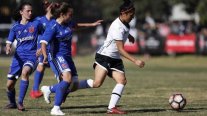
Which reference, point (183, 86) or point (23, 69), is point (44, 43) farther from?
point (183, 86)

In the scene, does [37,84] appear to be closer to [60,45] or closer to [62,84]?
[60,45]

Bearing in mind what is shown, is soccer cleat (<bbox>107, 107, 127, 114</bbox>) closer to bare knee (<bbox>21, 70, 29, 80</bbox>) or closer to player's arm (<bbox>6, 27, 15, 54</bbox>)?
bare knee (<bbox>21, 70, 29, 80</bbox>)

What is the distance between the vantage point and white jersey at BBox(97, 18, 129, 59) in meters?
12.4

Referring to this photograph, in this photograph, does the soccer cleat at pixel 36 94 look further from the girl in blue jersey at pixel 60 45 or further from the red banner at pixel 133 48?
the red banner at pixel 133 48

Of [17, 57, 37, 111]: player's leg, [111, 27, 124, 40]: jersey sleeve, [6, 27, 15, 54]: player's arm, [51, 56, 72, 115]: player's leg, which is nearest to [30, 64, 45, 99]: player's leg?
[17, 57, 37, 111]: player's leg

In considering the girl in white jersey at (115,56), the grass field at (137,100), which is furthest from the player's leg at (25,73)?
the girl in white jersey at (115,56)

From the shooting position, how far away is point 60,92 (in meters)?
11.9

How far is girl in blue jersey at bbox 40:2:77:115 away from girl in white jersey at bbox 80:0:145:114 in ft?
1.94

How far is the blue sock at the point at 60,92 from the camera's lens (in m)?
11.9

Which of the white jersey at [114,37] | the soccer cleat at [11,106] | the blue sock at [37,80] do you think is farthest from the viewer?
the blue sock at [37,80]

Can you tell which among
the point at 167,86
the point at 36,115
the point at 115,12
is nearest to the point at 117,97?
the point at 36,115

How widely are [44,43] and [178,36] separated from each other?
25510mm

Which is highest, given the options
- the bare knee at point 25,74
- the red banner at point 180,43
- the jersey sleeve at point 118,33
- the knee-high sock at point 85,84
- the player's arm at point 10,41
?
the jersey sleeve at point 118,33

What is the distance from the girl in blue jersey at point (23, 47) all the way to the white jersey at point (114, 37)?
4.68ft
